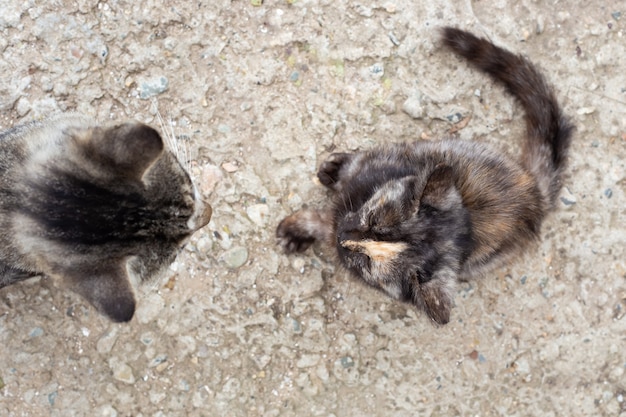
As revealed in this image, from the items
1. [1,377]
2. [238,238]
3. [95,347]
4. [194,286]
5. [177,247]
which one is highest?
[177,247]

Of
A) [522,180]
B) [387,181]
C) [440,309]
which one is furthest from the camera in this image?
[522,180]

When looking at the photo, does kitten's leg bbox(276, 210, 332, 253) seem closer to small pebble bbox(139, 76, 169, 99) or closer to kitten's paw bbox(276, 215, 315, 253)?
kitten's paw bbox(276, 215, 315, 253)

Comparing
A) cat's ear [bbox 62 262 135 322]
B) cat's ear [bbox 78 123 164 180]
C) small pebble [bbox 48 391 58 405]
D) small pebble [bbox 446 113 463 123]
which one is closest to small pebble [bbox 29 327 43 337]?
small pebble [bbox 48 391 58 405]

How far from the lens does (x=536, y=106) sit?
4.12m

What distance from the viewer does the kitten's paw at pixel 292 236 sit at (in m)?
4.12

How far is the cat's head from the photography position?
10.6 ft

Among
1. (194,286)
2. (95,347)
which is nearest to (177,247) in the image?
(194,286)

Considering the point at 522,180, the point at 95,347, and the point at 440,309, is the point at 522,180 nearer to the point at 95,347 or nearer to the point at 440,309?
the point at 440,309

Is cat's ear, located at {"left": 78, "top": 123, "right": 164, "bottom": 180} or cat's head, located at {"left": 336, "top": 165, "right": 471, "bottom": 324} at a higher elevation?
cat's ear, located at {"left": 78, "top": 123, "right": 164, "bottom": 180}

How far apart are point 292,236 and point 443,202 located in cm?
133

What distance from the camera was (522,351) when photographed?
4340mm

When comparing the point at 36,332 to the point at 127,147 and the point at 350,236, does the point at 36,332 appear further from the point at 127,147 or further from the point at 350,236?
the point at 350,236

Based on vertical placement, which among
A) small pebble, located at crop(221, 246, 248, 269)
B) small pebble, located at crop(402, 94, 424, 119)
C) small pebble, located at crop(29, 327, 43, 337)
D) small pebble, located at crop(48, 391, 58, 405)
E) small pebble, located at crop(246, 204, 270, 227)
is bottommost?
small pebble, located at crop(48, 391, 58, 405)

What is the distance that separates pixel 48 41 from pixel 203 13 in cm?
119
